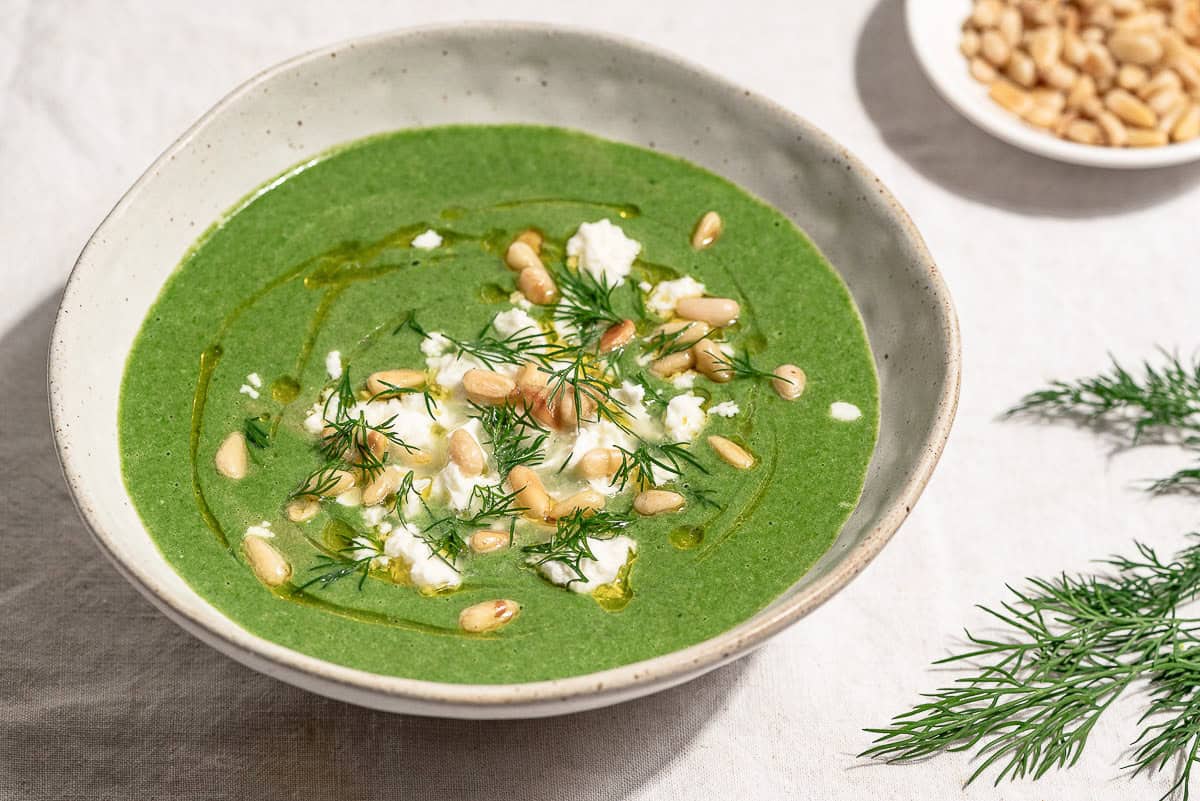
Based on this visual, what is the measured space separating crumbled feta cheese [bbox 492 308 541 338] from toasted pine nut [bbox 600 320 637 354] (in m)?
0.18

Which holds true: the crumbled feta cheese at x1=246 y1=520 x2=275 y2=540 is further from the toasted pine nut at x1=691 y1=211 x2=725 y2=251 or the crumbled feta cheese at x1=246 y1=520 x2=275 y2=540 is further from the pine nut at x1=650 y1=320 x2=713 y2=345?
the toasted pine nut at x1=691 y1=211 x2=725 y2=251

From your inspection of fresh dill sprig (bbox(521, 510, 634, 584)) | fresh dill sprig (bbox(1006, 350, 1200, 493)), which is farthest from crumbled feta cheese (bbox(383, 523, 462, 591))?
fresh dill sprig (bbox(1006, 350, 1200, 493))

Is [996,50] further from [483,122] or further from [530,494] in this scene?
[530,494]

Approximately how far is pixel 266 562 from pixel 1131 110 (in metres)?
2.97

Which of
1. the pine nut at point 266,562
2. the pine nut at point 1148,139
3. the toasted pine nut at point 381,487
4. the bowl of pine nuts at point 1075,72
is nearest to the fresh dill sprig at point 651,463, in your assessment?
the toasted pine nut at point 381,487

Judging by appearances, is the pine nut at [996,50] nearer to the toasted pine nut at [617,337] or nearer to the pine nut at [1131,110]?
the pine nut at [1131,110]

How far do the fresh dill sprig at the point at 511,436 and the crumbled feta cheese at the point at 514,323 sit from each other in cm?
27

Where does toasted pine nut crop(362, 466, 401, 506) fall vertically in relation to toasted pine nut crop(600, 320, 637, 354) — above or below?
above

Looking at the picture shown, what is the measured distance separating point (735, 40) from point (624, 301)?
1.66m

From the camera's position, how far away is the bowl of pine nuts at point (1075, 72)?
3.88m

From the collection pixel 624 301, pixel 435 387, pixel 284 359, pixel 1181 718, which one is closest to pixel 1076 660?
pixel 1181 718

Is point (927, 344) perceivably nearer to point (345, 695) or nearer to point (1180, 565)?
point (1180, 565)

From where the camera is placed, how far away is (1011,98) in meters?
4.02

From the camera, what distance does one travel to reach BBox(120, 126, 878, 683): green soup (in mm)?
2613
